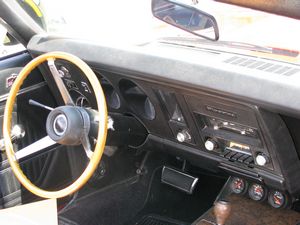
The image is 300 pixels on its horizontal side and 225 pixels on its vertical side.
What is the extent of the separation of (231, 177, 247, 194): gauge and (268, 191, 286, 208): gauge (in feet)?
0.46

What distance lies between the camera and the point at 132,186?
2715 mm

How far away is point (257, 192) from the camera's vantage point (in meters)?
2.18

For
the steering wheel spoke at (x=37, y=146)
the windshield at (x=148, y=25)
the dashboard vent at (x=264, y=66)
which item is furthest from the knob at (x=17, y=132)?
the dashboard vent at (x=264, y=66)

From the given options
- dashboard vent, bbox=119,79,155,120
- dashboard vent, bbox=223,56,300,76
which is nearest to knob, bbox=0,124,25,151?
dashboard vent, bbox=119,79,155,120

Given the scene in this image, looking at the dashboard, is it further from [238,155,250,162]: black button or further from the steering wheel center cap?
the steering wheel center cap

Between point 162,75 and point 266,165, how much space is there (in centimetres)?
54

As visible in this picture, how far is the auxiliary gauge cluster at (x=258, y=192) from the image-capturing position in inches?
82.9

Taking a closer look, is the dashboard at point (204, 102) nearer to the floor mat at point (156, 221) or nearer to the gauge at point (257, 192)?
the gauge at point (257, 192)

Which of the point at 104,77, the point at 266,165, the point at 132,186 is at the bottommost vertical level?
the point at 132,186

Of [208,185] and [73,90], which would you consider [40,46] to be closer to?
[73,90]

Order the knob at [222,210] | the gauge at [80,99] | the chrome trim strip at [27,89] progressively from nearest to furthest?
the knob at [222,210] < the gauge at [80,99] < the chrome trim strip at [27,89]

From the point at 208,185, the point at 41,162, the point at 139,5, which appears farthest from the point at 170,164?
the point at 139,5

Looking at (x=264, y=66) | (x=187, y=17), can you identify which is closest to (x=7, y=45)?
(x=187, y=17)

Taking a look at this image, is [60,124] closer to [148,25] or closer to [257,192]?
[148,25]
